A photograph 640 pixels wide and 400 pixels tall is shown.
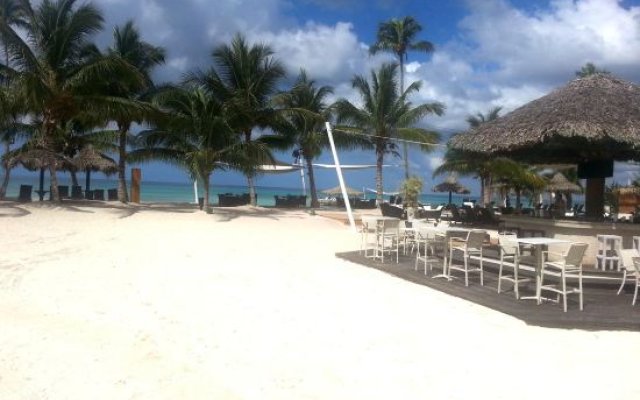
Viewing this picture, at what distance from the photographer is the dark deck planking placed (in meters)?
5.18

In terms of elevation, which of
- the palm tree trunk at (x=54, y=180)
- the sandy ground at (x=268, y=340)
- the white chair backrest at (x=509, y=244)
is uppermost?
the palm tree trunk at (x=54, y=180)

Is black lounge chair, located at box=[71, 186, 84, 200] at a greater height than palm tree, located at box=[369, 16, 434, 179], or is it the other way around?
palm tree, located at box=[369, 16, 434, 179]

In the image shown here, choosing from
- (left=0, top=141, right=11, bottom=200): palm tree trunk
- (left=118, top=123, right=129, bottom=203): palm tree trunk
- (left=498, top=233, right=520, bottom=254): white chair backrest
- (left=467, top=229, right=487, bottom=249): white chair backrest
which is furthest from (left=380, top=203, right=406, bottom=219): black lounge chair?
(left=0, top=141, right=11, bottom=200): palm tree trunk

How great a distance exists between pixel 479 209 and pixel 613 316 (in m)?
12.2

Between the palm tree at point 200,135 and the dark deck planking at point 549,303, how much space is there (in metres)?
10.8

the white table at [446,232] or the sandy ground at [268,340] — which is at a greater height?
the white table at [446,232]

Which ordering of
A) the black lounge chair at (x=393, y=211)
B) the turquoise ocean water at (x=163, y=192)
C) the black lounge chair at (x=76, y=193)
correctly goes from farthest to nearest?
the turquoise ocean water at (x=163, y=192), the black lounge chair at (x=76, y=193), the black lounge chair at (x=393, y=211)

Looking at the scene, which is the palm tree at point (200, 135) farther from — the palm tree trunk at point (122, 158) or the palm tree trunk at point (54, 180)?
the palm tree trunk at point (54, 180)

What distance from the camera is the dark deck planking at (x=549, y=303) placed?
5.18m

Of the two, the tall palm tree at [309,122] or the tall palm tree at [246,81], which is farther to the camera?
the tall palm tree at [309,122]

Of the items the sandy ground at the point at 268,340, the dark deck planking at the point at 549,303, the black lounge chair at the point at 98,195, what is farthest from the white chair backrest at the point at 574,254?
the black lounge chair at the point at 98,195

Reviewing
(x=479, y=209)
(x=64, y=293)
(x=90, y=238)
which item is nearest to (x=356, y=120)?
(x=479, y=209)

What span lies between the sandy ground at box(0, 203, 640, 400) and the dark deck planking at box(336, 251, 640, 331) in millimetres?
134

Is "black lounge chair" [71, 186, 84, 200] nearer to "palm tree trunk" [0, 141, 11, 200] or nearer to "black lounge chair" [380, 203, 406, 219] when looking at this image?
"palm tree trunk" [0, 141, 11, 200]
